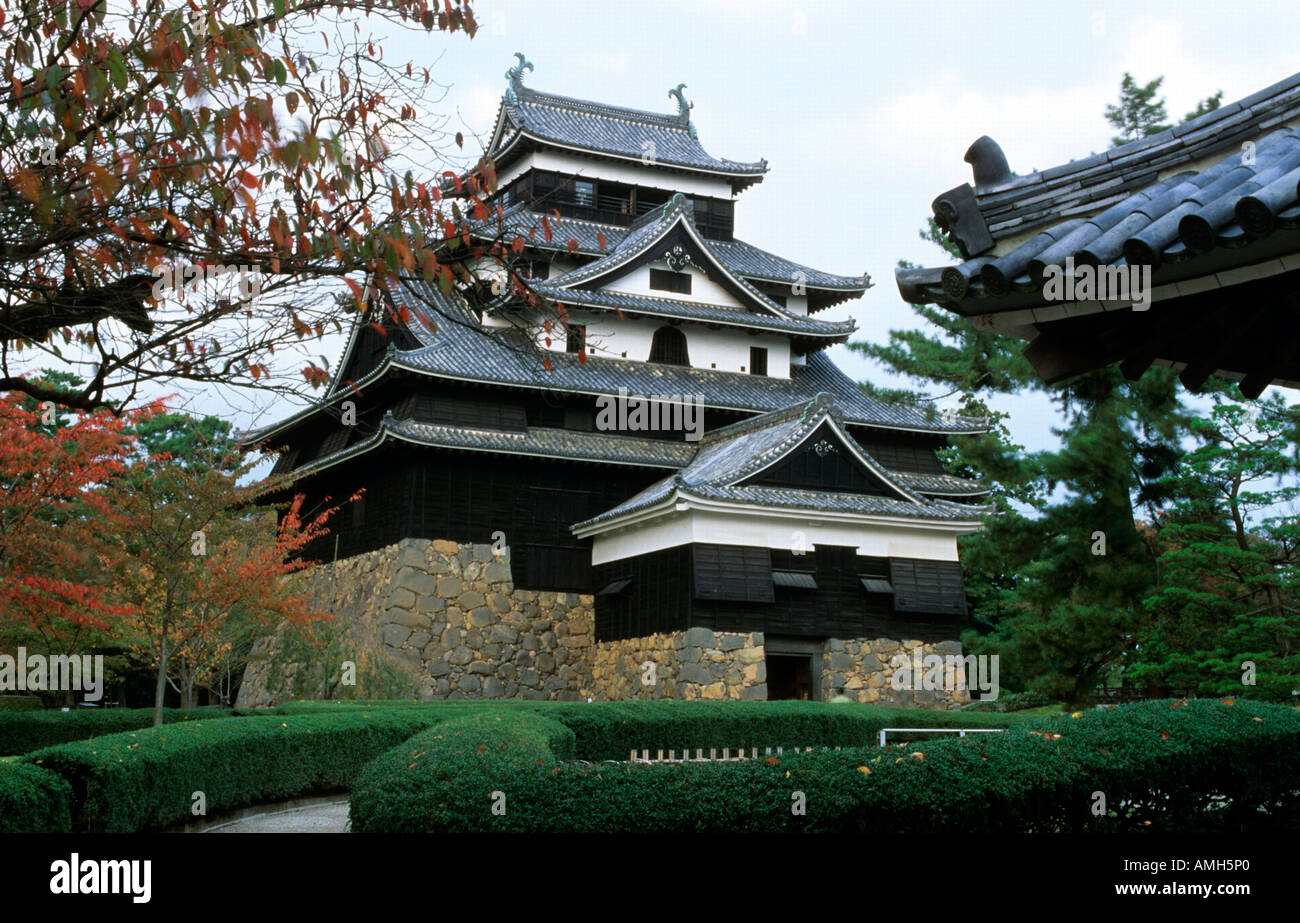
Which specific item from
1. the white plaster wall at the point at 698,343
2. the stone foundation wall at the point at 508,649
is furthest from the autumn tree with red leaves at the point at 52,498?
the white plaster wall at the point at 698,343

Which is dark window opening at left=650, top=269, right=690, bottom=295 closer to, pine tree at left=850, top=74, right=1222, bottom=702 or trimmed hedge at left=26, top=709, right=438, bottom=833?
pine tree at left=850, top=74, right=1222, bottom=702

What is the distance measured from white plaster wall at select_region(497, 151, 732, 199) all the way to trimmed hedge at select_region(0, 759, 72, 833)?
98.5ft

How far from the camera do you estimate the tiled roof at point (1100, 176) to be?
231 inches

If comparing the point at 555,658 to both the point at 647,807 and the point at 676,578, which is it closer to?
the point at 676,578

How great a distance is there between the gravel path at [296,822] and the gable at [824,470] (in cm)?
1354

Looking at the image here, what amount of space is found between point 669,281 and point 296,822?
22.1 meters

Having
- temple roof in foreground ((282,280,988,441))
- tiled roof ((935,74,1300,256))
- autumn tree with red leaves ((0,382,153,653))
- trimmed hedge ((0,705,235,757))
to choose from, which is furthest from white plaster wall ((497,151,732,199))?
tiled roof ((935,74,1300,256))

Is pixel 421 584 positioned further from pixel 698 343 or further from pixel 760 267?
pixel 760 267

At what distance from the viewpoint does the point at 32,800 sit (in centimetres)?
910

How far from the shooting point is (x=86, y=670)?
1129 inches

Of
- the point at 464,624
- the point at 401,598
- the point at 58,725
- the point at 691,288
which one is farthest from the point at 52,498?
the point at 691,288

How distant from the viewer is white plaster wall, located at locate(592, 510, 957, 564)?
2620cm
